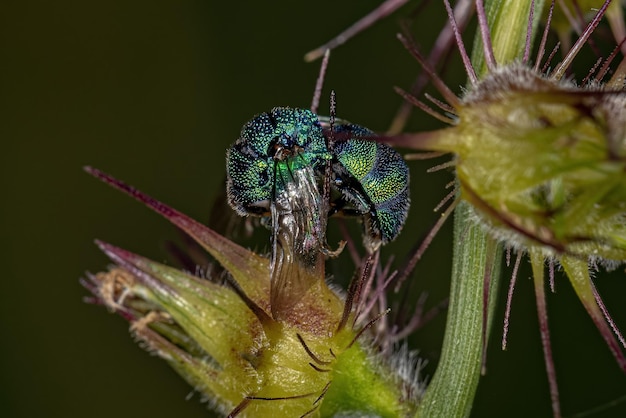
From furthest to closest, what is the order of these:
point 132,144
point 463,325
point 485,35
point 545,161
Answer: point 132,144
point 463,325
point 485,35
point 545,161

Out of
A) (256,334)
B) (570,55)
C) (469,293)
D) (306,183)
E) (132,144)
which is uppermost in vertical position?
(132,144)

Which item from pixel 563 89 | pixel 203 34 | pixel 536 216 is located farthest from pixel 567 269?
pixel 203 34

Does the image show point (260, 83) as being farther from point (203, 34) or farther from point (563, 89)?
point (563, 89)

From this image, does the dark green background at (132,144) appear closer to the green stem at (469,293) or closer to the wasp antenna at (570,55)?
the green stem at (469,293)

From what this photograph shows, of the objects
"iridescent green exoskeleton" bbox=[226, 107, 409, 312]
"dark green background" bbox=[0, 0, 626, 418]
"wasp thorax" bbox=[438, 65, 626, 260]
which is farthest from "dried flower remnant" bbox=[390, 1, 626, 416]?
"dark green background" bbox=[0, 0, 626, 418]

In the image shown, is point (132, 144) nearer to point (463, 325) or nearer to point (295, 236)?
point (295, 236)

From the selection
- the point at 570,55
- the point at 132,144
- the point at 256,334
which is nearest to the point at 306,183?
the point at 256,334
